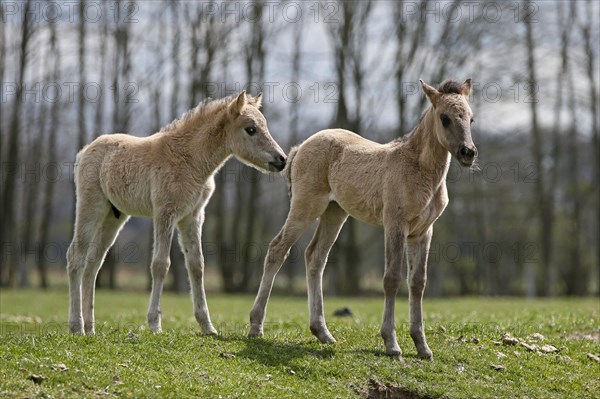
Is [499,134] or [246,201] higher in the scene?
[499,134]

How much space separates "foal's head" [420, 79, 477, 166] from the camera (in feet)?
32.7

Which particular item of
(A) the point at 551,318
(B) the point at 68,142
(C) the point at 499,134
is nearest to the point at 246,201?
(B) the point at 68,142

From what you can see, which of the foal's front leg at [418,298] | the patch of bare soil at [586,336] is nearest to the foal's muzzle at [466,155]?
the foal's front leg at [418,298]

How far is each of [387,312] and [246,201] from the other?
3544 cm

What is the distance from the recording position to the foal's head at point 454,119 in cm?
997

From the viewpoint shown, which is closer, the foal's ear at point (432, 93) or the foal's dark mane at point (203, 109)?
the foal's ear at point (432, 93)

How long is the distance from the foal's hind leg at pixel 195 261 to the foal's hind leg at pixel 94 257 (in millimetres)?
1379

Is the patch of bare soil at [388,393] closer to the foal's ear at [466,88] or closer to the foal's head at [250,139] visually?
the foal's head at [250,139]

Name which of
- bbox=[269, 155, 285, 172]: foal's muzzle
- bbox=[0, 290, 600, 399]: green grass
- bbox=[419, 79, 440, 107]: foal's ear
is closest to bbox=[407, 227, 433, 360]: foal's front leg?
bbox=[0, 290, 600, 399]: green grass

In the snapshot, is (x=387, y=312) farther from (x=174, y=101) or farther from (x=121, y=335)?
(x=174, y=101)

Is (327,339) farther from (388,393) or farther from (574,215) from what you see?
(574,215)

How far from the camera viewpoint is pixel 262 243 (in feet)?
157

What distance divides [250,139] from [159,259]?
7.34 feet

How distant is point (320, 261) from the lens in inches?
466
